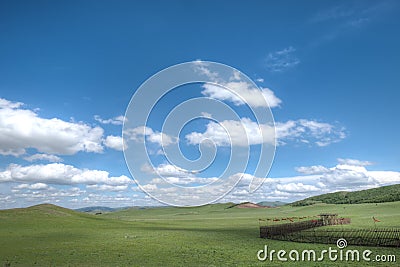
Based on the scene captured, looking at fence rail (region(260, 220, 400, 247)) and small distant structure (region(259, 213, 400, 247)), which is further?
small distant structure (region(259, 213, 400, 247))

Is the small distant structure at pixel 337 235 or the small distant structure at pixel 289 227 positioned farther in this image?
the small distant structure at pixel 289 227

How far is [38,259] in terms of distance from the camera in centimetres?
2872

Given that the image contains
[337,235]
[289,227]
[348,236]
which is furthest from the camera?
[289,227]

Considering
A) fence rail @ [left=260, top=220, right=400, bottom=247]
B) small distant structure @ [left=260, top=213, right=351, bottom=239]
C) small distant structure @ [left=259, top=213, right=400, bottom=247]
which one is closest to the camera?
fence rail @ [left=260, top=220, right=400, bottom=247]

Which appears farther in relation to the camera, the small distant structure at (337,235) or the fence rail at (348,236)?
the small distant structure at (337,235)

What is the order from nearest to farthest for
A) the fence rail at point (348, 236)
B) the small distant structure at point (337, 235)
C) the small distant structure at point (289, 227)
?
1. the fence rail at point (348, 236)
2. the small distant structure at point (337, 235)
3. the small distant structure at point (289, 227)

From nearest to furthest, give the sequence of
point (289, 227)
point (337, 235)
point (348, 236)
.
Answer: point (348, 236) < point (337, 235) < point (289, 227)

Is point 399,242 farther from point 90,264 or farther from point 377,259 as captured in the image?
point 90,264

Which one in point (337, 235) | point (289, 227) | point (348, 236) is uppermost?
point (289, 227)

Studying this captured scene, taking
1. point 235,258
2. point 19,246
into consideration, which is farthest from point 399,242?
point 19,246

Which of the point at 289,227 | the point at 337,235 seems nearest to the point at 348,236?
the point at 337,235

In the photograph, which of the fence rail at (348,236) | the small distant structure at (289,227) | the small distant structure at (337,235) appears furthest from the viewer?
the small distant structure at (289,227)

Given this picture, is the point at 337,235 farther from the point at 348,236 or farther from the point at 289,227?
the point at 289,227

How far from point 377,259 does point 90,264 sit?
22023 mm
